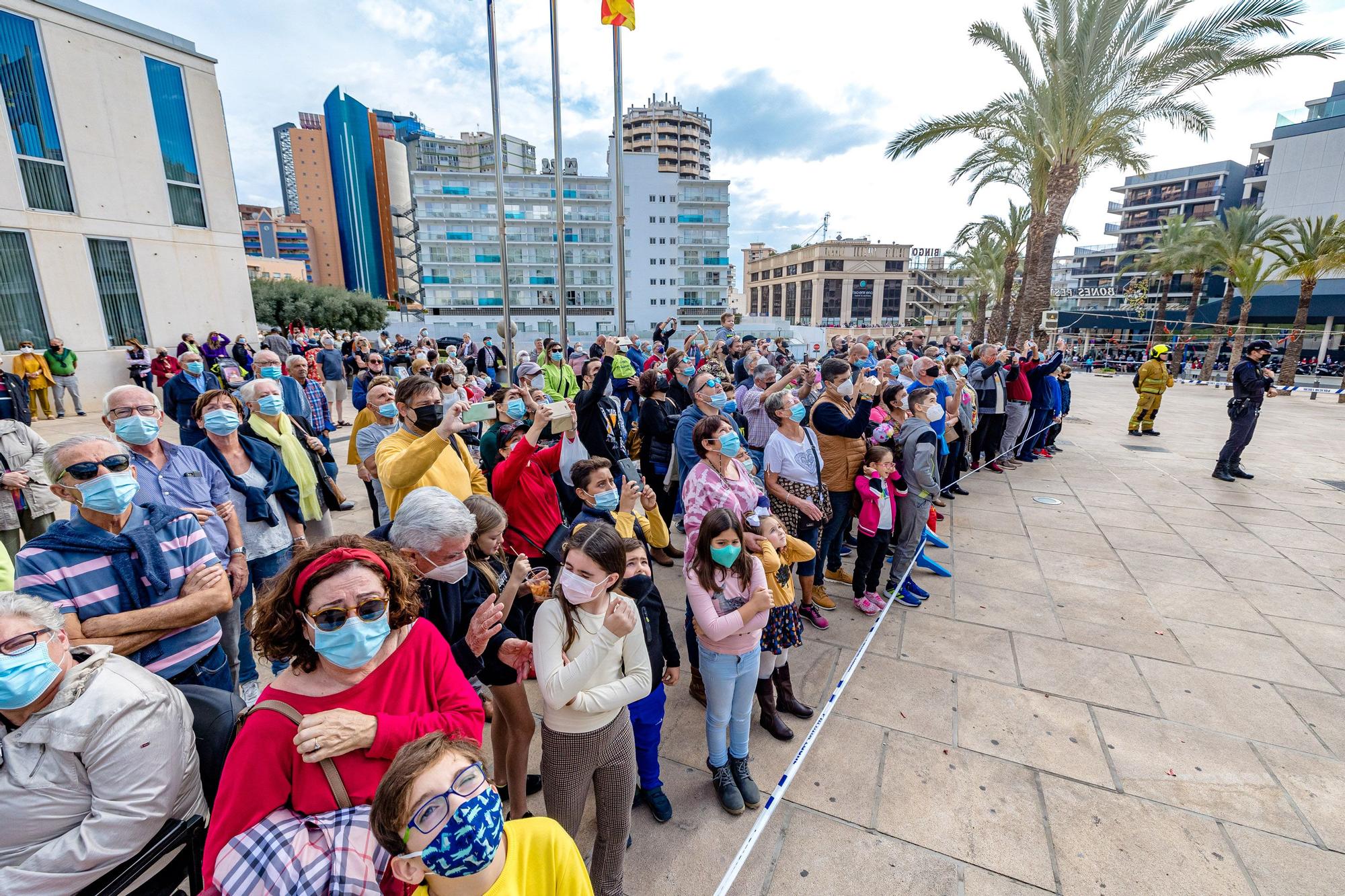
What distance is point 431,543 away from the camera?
6.83ft

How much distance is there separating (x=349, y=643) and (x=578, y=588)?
0.75 metres

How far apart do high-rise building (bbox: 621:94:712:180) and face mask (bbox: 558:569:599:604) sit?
295ft

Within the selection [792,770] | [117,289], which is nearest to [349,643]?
[792,770]

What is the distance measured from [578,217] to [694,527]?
5666 cm

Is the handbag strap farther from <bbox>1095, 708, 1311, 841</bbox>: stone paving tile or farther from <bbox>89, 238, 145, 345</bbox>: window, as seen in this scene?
<bbox>89, 238, 145, 345</bbox>: window

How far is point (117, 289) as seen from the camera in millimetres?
14219

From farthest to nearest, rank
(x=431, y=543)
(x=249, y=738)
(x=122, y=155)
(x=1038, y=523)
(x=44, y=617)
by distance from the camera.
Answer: (x=122, y=155) → (x=1038, y=523) → (x=431, y=543) → (x=44, y=617) → (x=249, y=738)

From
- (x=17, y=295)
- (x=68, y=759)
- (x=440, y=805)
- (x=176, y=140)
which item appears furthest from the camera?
(x=176, y=140)

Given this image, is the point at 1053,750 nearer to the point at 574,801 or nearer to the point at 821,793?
the point at 821,793

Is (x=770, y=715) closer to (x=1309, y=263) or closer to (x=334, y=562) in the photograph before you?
(x=334, y=562)

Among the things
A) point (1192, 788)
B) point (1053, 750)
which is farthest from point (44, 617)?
point (1192, 788)

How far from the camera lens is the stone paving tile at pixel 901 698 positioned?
3.39 m

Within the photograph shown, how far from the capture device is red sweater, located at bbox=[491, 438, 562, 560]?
3.15 metres

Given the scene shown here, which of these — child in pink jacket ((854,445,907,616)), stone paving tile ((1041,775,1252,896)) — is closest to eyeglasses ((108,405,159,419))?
child in pink jacket ((854,445,907,616))
